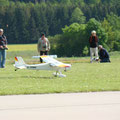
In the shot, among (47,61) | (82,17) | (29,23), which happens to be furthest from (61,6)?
(47,61)

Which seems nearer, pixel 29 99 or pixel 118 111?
pixel 118 111

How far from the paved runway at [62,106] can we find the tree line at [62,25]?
330 feet

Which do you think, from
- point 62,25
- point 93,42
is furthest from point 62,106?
point 62,25

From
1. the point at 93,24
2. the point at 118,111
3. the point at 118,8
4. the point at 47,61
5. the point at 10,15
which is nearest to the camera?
the point at 118,111

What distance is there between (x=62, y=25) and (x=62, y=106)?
6404 inches

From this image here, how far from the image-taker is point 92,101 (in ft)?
31.1

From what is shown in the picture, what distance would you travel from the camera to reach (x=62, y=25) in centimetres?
17088

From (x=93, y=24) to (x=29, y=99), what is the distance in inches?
4331

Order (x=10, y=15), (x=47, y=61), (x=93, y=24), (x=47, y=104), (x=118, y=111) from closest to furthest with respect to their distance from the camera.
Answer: (x=118, y=111)
(x=47, y=104)
(x=47, y=61)
(x=93, y=24)
(x=10, y=15)

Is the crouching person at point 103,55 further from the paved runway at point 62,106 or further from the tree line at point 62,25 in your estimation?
the tree line at point 62,25

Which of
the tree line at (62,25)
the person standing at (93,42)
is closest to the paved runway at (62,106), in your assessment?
the person standing at (93,42)

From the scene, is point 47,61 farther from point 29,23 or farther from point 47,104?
point 29,23

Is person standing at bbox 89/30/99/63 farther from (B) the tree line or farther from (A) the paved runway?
(B) the tree line

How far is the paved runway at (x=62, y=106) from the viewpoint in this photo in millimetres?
7770
